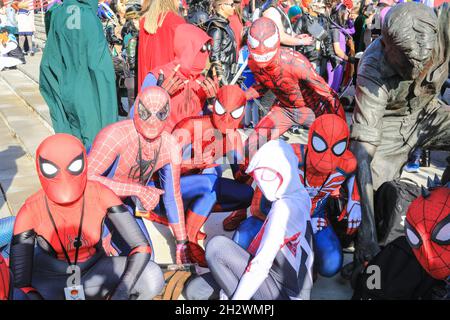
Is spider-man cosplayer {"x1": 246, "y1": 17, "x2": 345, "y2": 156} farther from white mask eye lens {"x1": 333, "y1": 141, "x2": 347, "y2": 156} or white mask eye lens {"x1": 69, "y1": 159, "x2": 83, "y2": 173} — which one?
white mask eye lens {"x1": 69, "y1": 159, "x2": 83, "y2": 173}

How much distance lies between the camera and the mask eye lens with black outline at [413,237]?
2271 mm

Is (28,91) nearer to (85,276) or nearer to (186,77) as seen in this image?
(186,77)

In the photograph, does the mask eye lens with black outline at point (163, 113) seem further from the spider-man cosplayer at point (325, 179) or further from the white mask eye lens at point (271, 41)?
the white mask eye lens at point (271, 41)

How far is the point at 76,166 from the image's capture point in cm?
237

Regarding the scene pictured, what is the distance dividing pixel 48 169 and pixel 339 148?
168cm

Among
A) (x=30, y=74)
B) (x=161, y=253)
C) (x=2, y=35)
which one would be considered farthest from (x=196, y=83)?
(x=2, y=35)

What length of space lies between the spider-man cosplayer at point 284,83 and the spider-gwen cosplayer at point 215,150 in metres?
0.23

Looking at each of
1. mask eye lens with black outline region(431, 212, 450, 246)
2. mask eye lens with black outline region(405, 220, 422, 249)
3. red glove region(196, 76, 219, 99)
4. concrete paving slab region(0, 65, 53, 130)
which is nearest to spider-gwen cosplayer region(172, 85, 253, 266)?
red glove region(196, 76, 219, 99)

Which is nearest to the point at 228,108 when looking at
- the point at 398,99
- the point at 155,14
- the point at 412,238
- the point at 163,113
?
the point at 163,113

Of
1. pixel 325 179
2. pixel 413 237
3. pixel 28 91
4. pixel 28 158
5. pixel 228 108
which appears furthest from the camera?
pixel 28 91

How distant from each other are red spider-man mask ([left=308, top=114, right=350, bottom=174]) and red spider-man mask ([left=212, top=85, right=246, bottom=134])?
73cm

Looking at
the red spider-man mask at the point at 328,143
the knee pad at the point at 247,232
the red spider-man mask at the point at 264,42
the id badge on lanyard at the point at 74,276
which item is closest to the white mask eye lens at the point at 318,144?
the red spider-man mask at the point at 328,143

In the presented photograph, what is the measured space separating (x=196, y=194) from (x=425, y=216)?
68.2 inches
